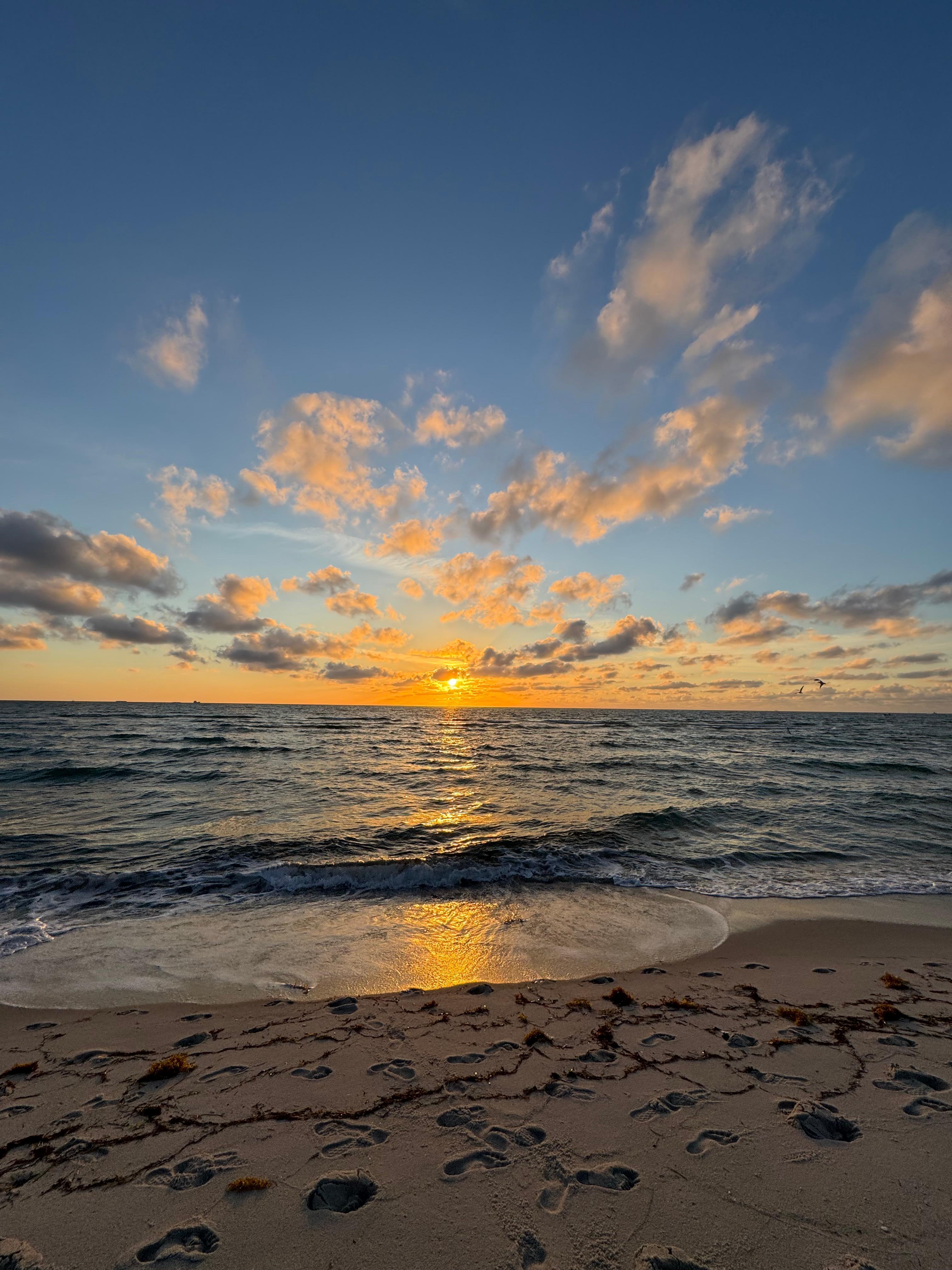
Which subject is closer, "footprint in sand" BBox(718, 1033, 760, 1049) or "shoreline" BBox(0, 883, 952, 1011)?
"footprint in sand" BBox(718, 1033, 760, 1049)

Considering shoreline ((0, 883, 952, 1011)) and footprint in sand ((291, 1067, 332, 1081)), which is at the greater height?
footprint in sand ((291, 1067, 332, 1081))

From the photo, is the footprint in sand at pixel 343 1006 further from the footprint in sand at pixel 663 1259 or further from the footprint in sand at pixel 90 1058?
the footprint in sand at pixel 663 1259

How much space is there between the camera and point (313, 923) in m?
9.48

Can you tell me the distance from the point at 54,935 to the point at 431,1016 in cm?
725

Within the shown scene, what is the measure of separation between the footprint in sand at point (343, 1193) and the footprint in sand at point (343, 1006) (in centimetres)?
282

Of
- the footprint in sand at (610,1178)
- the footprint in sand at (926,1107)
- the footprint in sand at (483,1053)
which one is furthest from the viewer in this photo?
the footprint in sand at (483,1053)

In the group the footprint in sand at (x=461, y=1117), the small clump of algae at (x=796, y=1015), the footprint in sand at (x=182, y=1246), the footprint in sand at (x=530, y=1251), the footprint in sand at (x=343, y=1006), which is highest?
the footprint in sand at (x=530, y=1251)

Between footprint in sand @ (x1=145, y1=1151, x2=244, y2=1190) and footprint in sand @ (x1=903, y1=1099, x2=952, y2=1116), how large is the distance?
5332 millimetres

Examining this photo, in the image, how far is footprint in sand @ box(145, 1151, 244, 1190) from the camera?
3.57 m

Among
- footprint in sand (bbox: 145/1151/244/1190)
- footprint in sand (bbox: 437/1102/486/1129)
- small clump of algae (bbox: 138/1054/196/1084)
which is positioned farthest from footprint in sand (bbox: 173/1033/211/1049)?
footprint in sand (bbox: 437/1102/486/1129)

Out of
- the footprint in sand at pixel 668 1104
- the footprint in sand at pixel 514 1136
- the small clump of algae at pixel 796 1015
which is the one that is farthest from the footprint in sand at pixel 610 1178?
the small clump of algae at pixel 796 1015

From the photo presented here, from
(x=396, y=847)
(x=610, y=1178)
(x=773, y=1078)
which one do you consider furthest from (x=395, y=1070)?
(x=396, y=847)

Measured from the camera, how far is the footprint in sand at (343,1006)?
628 cm

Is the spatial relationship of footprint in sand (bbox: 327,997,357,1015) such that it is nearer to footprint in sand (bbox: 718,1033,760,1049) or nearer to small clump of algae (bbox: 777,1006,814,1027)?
footprint in sand (bbox: 718,1033,760,1049)
